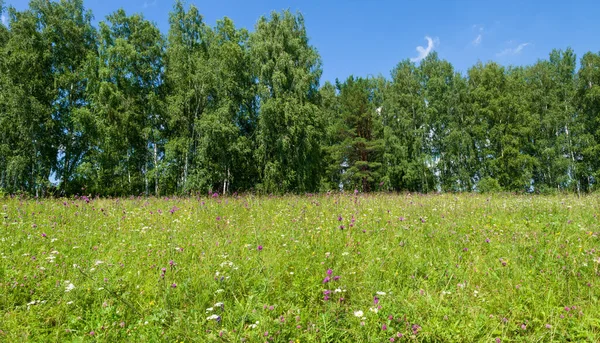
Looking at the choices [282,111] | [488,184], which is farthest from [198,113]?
[488,184]

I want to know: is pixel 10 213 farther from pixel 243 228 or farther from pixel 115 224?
pixel 243 228

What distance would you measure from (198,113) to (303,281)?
893 inches

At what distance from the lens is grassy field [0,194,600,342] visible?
2578 mm

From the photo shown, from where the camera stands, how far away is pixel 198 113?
77.7ft

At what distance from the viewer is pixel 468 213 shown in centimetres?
660

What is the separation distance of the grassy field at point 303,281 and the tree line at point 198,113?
17.0 metres

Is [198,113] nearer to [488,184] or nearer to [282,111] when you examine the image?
[282,111]

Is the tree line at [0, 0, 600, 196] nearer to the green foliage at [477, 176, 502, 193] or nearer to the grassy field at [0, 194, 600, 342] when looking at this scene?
the green foliage at [477, 176, 502, 193]

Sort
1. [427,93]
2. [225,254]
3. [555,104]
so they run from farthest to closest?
[427,93], [555,104], [225,254]

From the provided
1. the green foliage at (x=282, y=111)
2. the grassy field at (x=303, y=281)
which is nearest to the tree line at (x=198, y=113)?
the green foliage at (x=282, y=111)

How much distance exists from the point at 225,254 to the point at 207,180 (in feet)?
63.4

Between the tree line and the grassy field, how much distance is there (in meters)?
17.0

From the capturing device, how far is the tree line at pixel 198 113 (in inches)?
834

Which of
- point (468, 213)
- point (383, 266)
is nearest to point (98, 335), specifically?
point (383, 266)
